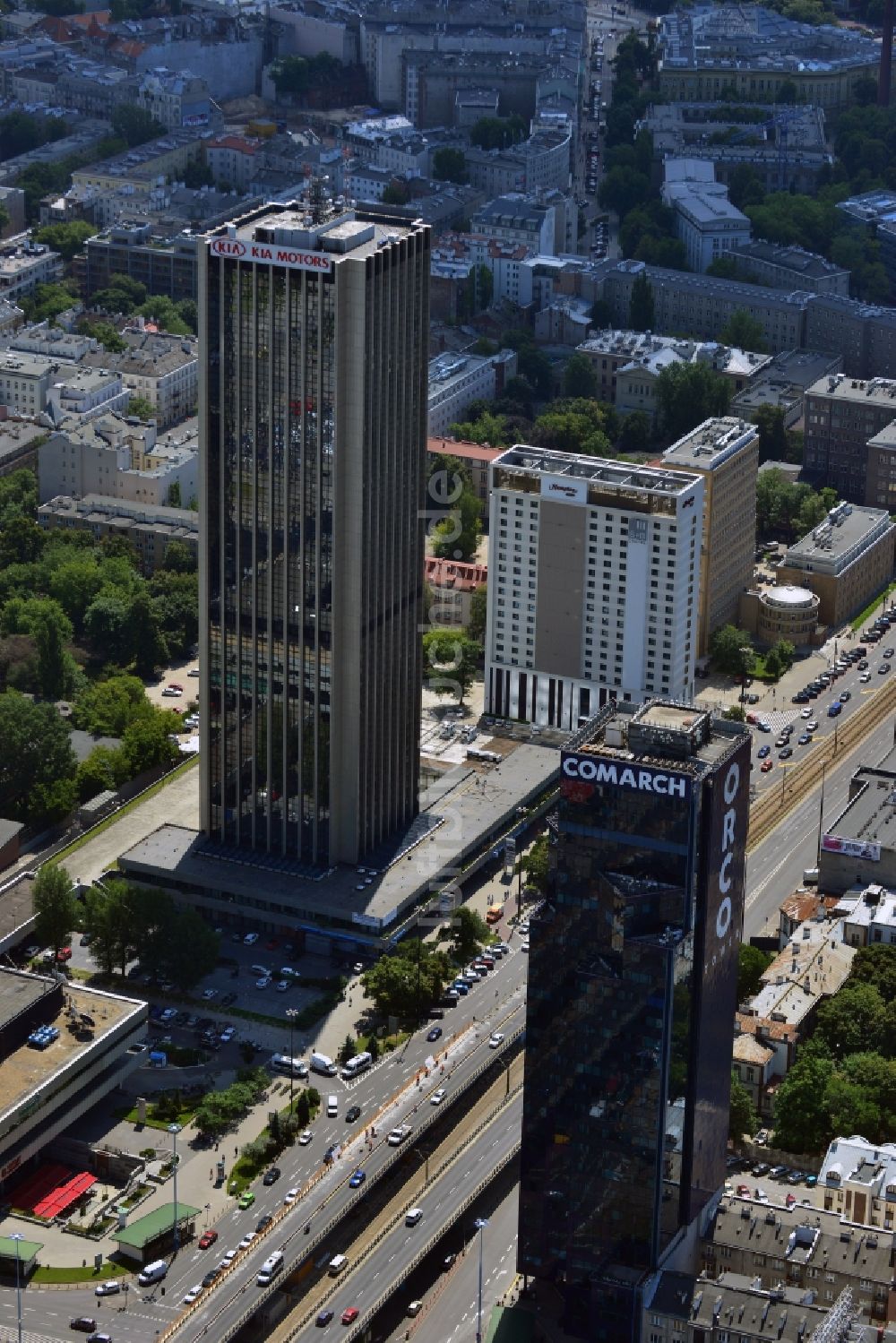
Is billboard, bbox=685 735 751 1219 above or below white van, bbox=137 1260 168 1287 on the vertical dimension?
above

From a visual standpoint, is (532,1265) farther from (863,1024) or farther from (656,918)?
(863,1024)

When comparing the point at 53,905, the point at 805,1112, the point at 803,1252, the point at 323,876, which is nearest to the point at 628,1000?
the point at 803,1252

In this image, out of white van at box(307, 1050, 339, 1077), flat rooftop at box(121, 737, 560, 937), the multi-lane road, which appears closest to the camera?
the multi-lane road

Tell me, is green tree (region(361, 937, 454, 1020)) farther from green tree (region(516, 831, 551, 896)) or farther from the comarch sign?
the comarch sign

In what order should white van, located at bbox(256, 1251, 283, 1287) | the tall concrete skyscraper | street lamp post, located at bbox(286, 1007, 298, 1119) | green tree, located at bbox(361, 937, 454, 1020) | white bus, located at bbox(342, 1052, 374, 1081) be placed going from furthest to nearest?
Answer: the tall concrete skyscraper → green tree, located at bbox(361, 937, 454, 1020) → white bus, located at bbox(342, 1052, 374, 1081) → street lamp post, located at bbox(286, 1007, 298, 1119) → white van, located at bbox(256, 1251, 283, 1287)

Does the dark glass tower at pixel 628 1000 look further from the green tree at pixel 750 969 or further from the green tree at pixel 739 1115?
the green tree at pixel 750 969

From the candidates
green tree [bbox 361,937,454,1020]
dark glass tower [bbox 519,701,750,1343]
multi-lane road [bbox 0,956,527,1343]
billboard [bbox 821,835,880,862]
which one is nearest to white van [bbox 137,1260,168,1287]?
multi-lane road [bbox 0,956,527,1343]
